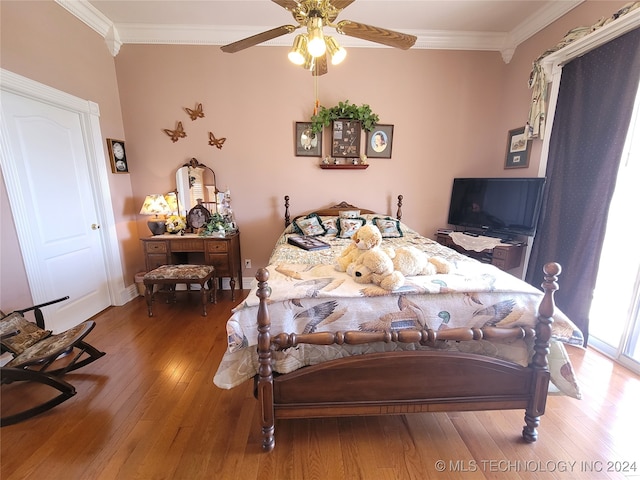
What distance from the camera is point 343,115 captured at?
122 inches

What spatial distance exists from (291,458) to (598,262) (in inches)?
102

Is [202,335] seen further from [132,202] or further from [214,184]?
[132,202]

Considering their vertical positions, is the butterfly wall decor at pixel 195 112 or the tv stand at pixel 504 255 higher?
the butterfly wall decor at pixel 195 112

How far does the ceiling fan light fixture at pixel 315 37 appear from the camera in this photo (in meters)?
1.41

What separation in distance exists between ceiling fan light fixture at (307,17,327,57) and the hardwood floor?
2046mm

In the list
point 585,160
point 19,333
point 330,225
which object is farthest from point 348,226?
point 19,333

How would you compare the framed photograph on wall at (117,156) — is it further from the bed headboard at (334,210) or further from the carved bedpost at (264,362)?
the carved bedpost at (264,362)

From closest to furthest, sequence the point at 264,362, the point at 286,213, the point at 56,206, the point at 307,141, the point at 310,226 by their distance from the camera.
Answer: the point at 264,362 < the point at 56,206 < the point at 310,226 < the point at 307,141 < the point at 286,213

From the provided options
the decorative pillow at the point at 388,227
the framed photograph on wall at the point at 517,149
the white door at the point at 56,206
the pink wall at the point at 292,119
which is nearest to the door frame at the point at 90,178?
the white door at the point at 56,206

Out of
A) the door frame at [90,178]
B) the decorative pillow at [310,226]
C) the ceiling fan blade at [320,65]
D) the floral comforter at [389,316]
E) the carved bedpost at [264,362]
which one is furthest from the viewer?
the decorative pillow at [310,226]

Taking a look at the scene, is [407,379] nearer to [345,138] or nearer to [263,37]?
[263,37]

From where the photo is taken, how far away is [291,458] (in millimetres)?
1325

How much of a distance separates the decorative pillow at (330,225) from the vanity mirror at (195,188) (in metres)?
1.34

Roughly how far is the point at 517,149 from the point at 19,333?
14.9 ft
